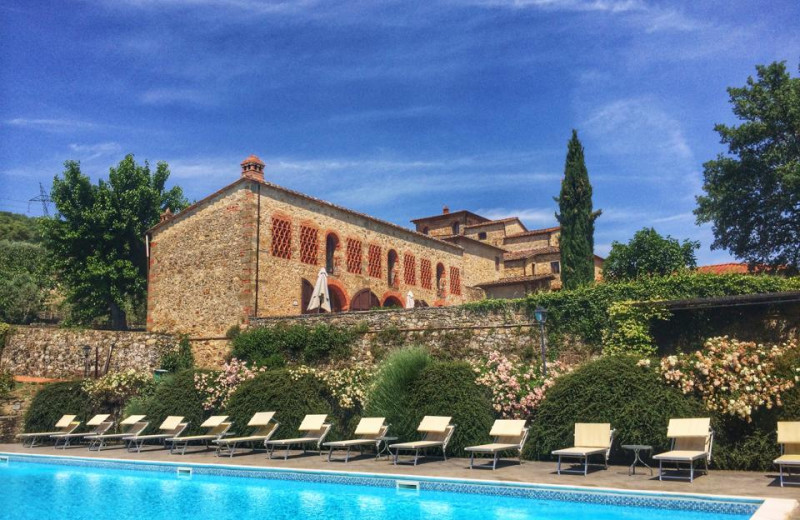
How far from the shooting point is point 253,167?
73.5ft

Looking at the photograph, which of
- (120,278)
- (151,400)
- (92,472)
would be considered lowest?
(92,472)

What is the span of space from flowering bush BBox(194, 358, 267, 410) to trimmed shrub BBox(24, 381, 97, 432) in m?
3.54

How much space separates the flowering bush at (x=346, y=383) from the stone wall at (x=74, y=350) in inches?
338

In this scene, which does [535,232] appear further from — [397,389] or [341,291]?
[397,389]

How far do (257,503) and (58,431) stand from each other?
10031 millimetres

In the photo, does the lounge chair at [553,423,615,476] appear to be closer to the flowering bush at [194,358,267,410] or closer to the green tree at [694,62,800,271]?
the flowering bush at [194,358,267,410]

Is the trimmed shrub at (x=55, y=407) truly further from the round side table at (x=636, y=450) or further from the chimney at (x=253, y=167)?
the round side table at (x=636, y=450)

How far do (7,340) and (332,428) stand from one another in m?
15.1

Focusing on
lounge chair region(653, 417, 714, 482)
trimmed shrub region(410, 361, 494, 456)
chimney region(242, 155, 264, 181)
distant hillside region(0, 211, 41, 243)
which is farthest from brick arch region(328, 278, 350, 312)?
distant hillside region(0, 211, 41, 243)

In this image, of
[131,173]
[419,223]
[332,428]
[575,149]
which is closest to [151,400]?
[332,428]

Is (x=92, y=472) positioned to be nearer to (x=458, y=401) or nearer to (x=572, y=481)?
(x=458, y=401)

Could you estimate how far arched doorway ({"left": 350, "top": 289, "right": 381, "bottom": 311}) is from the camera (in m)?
25.4

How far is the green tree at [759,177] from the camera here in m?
24.4

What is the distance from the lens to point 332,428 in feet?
44.2
